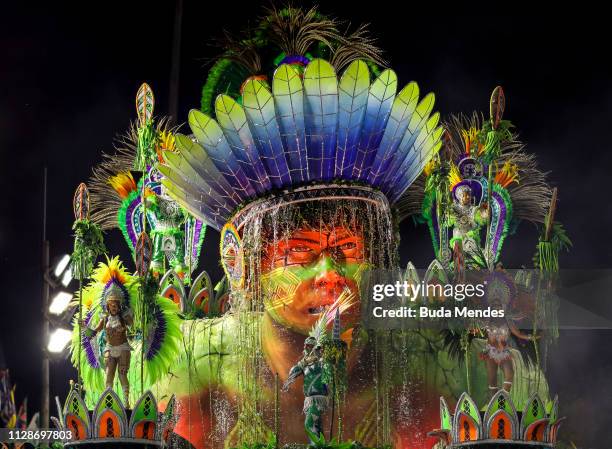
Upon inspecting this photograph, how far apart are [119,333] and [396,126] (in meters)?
6.39

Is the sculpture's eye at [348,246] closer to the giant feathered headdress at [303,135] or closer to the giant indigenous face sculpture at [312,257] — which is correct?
the giant indigenous face sculpture at [312,257]

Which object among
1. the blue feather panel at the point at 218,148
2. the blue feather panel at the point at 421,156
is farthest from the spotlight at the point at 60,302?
the blue feather panel at the point at 421,156

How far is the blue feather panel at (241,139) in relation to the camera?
85.8 feet

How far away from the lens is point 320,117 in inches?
1020

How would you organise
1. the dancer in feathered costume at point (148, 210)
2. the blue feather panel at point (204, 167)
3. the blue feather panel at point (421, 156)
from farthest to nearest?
the dancer in feathered costume at point (148, 210) → the blue feather panel at point (421, 156) → the blue feather panel at point (204, 167)

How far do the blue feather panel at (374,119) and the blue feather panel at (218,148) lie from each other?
2121 mm

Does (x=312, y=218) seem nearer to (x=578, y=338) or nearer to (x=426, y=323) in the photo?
(x=426, y=323)

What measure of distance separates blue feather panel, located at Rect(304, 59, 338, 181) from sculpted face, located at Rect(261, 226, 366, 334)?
118cm

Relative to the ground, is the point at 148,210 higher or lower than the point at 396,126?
lower

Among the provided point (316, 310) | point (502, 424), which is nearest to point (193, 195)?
point (316, 310)

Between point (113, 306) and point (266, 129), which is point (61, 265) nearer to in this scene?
point (113, 306)

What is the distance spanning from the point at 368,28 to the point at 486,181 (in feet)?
14.6

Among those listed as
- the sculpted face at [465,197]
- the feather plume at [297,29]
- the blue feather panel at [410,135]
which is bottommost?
the sculpted face at [465,197]

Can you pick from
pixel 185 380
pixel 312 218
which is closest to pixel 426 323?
pixel 312 218
